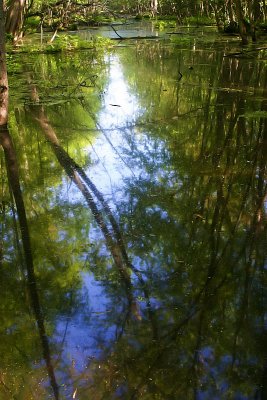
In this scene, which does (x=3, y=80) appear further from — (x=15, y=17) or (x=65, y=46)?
(x=15, y=17)

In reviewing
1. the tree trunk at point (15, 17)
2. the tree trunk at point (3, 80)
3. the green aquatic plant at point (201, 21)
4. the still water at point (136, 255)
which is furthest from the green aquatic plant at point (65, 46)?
the green aquatic plant at point (201, 21)

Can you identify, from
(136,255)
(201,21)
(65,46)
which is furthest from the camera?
(201,21)

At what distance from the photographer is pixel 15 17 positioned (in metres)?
24.2

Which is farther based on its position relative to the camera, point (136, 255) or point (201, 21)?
point (201, 21)

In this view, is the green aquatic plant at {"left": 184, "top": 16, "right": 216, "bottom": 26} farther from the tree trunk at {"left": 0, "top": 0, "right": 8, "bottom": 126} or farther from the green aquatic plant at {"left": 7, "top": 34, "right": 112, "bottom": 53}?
the tree trunk at {"left": 0, "top": 0, "right": 8, "bottom": 126}

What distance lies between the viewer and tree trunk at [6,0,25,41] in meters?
24.1

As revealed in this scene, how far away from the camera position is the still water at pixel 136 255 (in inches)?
122

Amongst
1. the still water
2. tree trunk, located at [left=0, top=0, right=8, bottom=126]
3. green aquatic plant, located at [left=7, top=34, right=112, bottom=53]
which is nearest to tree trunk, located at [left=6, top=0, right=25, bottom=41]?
green aquatic plant, located at [left=7, top=34, right=112, bottom=53]

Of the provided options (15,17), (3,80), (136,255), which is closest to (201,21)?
(15,17)

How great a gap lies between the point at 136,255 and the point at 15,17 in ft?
75.0

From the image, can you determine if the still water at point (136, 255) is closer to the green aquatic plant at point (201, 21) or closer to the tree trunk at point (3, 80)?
the tree trunk at point (3, 80)

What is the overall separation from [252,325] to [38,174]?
427 centimetres

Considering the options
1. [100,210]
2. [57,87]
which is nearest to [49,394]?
[100,210]

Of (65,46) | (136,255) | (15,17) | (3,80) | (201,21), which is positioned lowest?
(136,255)
